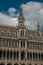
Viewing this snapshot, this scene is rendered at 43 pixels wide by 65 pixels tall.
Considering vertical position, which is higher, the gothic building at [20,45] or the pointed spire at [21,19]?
the pointed spire at [21,19]

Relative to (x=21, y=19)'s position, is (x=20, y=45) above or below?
below

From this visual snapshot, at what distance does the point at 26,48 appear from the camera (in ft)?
310

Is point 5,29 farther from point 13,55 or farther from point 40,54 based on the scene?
point 40,54

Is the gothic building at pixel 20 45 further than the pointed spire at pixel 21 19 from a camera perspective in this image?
No

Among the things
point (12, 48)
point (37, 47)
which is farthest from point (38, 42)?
point (12, 48)

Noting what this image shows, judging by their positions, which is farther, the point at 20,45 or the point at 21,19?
the point at 21,19

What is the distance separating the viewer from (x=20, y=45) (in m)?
92.7

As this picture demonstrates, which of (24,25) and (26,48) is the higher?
(24,25)

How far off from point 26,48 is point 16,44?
5021 millimetres

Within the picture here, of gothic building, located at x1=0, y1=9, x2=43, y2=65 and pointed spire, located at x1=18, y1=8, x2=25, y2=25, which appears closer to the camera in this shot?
gothic building, located at x1=0, y1=9, x2=43, y2=65

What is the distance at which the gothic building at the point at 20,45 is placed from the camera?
88.8m

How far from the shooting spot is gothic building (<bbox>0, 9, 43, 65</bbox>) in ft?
291

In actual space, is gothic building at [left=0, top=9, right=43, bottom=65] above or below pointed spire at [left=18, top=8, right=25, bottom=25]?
below

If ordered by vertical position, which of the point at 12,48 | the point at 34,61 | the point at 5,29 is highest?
the point at 5,29
